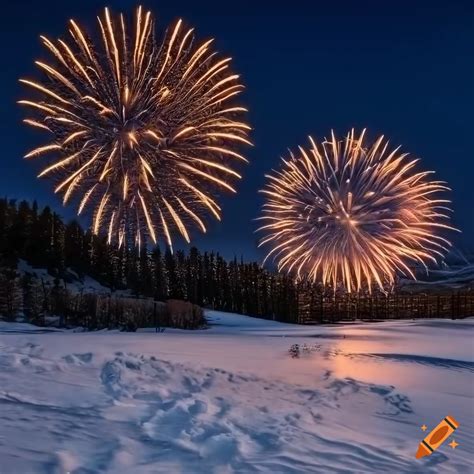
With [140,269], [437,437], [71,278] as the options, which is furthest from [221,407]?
[71,278]

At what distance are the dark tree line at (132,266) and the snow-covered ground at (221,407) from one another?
57.5m

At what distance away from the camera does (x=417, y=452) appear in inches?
318

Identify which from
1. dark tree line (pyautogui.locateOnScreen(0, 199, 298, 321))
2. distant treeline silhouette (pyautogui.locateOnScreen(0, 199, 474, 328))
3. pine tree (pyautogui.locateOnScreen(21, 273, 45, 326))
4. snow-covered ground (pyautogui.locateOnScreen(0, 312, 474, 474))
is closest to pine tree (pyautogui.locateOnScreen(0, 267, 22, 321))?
pine tree (pyautogui.locateOnScreen(21, 273, 45, 326))

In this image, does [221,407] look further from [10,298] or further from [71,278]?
[71,278]

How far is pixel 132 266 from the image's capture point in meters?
78.4

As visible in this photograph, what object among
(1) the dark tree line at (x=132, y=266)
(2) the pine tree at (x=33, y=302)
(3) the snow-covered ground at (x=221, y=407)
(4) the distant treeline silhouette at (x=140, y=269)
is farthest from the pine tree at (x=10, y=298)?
(1) the dark tree line at (x=132, y=266)

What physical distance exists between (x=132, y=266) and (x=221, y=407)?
70.7 meters

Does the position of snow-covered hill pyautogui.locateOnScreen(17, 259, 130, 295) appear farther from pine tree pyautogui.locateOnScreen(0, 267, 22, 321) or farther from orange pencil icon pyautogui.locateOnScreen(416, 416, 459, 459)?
orange pencil icon pyautogui.locateOnScreen(416, 416, 459, 459)

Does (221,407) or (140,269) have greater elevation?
(140,269)

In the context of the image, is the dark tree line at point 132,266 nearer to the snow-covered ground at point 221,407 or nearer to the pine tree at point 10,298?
the pine tree at point 10,298

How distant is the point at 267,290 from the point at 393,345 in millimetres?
61388

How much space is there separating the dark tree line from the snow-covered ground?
57.5 metres

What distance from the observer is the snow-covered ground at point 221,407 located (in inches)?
268

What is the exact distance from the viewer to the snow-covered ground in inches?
268
